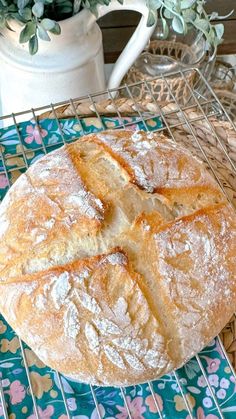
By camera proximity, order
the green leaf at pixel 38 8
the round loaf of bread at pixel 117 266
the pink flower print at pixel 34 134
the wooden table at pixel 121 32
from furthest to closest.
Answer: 1. the wooden table at pixel 121 32
2. the pink flower print at pixel 34 134
3. the green leaf at pixel 38 8
4. the round loaf of bread at pixel 117 266

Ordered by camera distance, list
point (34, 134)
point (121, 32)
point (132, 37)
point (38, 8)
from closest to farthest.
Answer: point (38, 8) → point (34, 134) → point (132, 37) → point (121, 32)

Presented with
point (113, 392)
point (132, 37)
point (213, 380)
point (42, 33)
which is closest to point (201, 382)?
point (213, 380)

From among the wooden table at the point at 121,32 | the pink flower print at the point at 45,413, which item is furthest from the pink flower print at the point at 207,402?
the wooden table at the point at 121,32

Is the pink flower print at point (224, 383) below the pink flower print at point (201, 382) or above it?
below

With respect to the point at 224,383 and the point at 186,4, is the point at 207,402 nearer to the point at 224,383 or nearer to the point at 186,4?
the point at 224,383

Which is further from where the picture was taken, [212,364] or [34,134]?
[34,134]

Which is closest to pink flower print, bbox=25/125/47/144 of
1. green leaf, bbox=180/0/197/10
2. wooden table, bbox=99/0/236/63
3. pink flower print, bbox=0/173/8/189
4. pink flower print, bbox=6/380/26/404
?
pink flower print, bbox=0/173/8/189

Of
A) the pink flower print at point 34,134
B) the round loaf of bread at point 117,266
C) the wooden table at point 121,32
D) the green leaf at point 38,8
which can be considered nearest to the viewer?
the round loaf of bread at point 117,266

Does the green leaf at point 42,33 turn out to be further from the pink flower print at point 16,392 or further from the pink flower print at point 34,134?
the pink flower print at point 16,392
